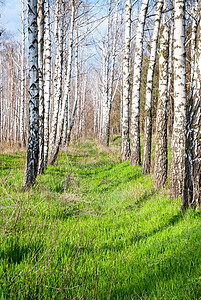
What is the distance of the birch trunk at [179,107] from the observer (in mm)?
4742

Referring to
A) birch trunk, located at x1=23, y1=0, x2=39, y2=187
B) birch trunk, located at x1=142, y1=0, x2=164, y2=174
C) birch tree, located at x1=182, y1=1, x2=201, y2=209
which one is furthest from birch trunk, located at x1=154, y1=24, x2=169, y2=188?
birch trunk, located at x1=23, y1=0, x2=39, y2=187

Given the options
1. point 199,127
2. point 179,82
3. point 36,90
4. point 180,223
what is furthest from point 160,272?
point 36,90

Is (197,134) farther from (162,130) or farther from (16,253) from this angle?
(16,253)

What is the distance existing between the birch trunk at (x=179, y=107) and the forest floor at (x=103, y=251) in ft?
1.36

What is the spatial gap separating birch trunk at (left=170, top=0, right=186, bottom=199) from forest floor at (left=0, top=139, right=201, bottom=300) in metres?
0.42

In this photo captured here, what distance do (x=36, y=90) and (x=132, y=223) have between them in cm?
383

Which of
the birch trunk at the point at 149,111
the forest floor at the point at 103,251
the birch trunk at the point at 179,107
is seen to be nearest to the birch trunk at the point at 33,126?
the forest floor at the point at 103,251

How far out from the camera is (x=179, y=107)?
4859 millimetres

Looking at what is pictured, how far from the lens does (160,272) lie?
2.38 meters

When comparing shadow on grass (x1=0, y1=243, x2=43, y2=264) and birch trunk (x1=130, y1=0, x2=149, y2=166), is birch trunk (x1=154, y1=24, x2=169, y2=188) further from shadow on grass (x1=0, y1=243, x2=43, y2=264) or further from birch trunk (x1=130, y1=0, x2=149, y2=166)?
shadow on grass (x1=0, y1=243, x2=43, y2=264)

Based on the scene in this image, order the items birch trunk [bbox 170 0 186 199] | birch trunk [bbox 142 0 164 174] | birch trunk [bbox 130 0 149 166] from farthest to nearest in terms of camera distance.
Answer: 1. birch trunk [bbox 130 0 149 166]
2. birch trunk [bbox 142 0 164 174]
3. birch trunk [bbox 170 0 186 199]

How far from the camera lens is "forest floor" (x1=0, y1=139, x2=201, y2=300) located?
2.08 metres

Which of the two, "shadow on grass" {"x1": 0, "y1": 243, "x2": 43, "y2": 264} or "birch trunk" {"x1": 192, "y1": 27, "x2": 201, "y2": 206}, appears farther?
"birch trunk" {"x1": 192, "y1": 27, "x2": 201, "y2": 206}

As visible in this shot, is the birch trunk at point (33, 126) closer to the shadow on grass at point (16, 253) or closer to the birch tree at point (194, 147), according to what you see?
the shadow on grass at point (16, 253)
